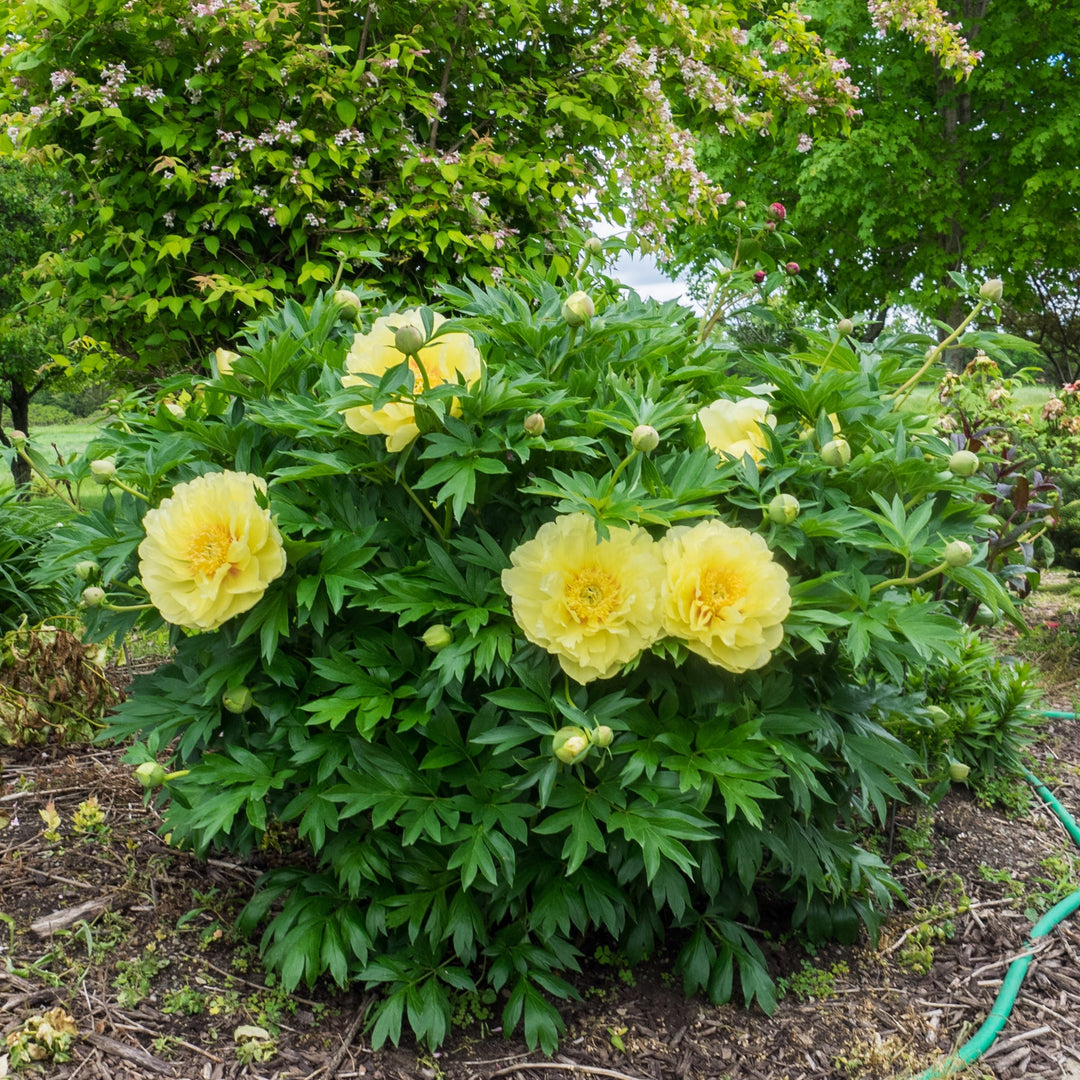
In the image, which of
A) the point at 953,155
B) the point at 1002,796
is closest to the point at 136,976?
the point at 1002,796

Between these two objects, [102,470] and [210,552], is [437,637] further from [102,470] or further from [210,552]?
[102,470]

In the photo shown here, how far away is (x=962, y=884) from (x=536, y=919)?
146cm

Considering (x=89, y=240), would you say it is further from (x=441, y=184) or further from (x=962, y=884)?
(x=962, y=884)

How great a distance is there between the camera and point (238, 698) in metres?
1.79

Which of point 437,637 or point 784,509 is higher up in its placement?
point 784,509

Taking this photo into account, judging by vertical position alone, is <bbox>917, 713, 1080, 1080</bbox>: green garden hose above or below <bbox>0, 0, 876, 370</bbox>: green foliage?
below

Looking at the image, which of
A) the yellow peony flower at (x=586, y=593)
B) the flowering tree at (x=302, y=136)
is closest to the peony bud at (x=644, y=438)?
the yellow peony flower at (x=586, y=593)

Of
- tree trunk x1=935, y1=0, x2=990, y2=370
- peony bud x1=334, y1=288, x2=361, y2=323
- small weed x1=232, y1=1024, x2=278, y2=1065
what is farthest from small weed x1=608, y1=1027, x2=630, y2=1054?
tree trunk x1=935, y1=0, x2=990, y2=370

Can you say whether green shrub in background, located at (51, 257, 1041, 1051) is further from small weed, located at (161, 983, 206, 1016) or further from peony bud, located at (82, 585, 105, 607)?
small weed, located at (161, 983, 206, 1016)

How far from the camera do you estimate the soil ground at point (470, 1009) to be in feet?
5.90

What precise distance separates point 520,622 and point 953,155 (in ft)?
41.8

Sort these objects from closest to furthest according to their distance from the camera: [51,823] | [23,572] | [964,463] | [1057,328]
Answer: [964,463] → [51,823] → [23,572] → [1057,328]

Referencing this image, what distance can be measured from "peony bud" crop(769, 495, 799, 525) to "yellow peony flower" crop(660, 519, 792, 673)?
67 millimetres

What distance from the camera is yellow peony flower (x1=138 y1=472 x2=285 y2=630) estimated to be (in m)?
1.64
